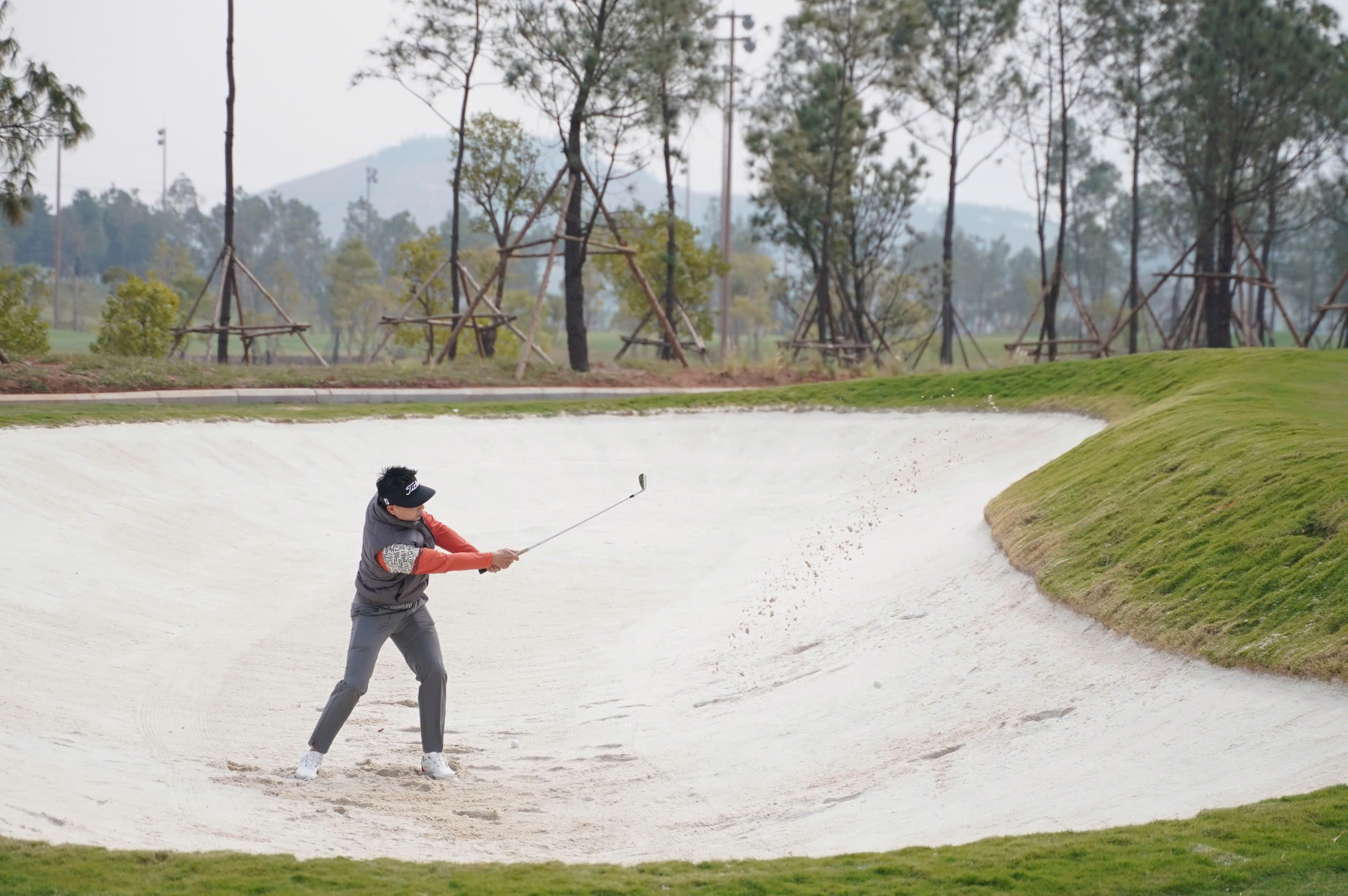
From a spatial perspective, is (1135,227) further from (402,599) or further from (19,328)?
(402,599)

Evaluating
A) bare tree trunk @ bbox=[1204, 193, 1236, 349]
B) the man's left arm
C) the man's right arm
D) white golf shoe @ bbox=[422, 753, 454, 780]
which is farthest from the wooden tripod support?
bare tree trunk @ bbox=[1204, 193, 1236, 349]

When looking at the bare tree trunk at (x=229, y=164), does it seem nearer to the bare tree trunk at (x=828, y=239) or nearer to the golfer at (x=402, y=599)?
the bare tree trunk at (x=828, y=239)

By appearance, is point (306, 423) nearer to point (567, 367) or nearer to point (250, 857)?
point (567, 367)

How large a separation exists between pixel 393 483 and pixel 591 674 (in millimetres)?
4585

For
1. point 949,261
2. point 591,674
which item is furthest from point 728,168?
point 591,674

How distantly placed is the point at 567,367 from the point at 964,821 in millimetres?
25033

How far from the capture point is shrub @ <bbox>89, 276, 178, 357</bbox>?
35.1m

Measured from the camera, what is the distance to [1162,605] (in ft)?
30.8

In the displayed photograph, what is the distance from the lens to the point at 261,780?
8281 mm

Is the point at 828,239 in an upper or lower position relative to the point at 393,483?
upper

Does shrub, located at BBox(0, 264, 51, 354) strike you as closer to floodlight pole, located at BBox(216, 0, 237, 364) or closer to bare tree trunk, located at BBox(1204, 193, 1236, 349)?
floodlight pole, located at BBox(216, 0, 237, 364)

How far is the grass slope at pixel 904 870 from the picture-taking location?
5.66m

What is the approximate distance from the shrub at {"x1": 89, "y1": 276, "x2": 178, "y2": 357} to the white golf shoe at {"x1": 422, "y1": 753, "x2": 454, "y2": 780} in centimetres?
2933

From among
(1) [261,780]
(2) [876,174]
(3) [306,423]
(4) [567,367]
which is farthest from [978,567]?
(2) [876,174]
